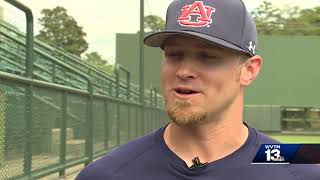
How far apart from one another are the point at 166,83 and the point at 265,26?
8244 cm

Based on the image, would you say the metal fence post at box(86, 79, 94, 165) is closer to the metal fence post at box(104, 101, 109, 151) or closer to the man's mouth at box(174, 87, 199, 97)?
the metal fence post at box(104, 101, 109, 151)

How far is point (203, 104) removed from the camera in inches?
76.8

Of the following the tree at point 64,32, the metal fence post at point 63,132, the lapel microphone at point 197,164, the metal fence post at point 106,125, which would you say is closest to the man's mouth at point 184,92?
the lapel microphone at point 197,164

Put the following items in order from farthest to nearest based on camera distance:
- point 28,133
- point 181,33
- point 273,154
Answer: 1. point 28,133
2. point 181,33
3. point 273,154

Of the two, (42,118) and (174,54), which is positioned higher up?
(174,54)

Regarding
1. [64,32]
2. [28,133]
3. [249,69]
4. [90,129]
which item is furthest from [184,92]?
[64,32]

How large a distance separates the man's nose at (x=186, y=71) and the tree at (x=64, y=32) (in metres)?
67.5

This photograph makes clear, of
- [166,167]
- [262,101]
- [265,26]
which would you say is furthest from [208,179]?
[265,26]

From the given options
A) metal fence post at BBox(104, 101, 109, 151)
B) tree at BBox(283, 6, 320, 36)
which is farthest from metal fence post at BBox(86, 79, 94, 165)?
tree at BBox(283, 6, 320, 36)

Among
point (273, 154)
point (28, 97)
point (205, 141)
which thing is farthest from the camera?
point (28, 97)

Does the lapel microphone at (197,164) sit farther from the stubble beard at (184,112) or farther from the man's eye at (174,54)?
the man's eye at (174,54)

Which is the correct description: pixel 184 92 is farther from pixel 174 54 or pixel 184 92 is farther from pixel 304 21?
pixel 304 21

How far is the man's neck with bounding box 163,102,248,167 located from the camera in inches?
80.3

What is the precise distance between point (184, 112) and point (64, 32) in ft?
228
